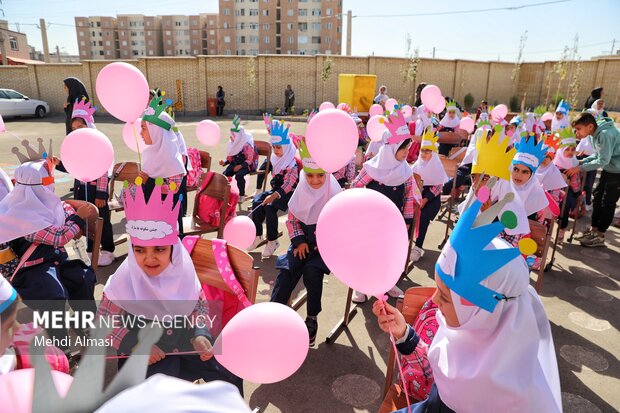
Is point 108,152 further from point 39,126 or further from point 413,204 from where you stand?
point 39,126

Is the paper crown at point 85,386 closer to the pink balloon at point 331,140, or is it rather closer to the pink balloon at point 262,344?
the pink balloon at point 262,344

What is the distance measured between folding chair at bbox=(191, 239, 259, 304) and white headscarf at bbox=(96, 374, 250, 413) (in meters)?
1.77

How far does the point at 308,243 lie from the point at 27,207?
2128 mm

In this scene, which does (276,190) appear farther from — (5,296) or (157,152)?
(5,296)

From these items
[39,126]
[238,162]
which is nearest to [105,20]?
[39,126]

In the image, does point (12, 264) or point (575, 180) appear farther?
point (575, 180)

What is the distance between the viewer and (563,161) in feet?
18.2

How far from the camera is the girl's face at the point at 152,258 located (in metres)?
2.13

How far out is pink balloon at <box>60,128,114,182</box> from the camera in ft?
11.8

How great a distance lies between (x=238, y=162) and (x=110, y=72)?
287cm

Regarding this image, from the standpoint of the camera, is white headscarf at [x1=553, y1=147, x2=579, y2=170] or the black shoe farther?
white headscarf at [x1=553, y1=147, x2=579, y2=170]

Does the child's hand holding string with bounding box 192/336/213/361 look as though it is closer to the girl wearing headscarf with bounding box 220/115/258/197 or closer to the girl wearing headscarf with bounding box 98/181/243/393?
the girl wearing headscarf with bounding box 98/181/243/393

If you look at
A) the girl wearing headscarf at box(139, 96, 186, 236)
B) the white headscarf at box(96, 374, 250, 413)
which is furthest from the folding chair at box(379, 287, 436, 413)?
the girl wearing headscarf at box(139, 96, 186, 236)

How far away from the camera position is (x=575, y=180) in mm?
5551
